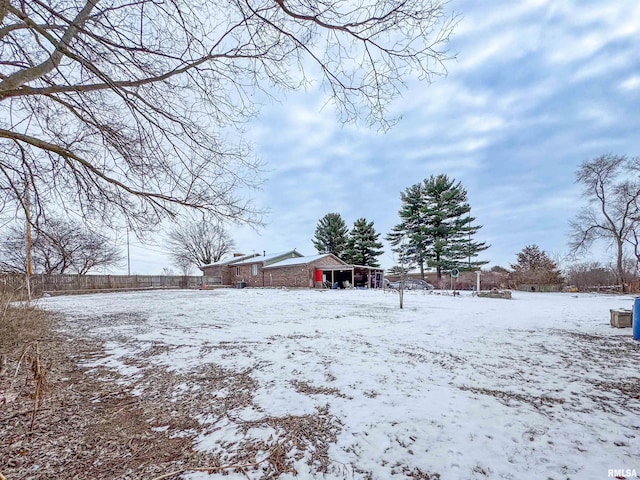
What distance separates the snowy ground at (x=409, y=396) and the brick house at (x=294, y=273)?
2010cm

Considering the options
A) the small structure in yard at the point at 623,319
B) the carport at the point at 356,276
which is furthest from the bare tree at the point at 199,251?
the small structure in yard at the point at 623,319

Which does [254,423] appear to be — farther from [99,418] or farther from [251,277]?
[251,277]

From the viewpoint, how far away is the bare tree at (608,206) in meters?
19.4

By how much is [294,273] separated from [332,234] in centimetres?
1225

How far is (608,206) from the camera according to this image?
20.7 metres

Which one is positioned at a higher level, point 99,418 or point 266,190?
point 266,190

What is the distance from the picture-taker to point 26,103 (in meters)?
3.49

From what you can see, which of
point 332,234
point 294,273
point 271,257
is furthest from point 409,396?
point 332,234

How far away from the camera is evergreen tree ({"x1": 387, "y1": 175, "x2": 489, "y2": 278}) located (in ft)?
95.1

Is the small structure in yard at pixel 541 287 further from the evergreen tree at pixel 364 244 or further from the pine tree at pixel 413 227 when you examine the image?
the evergreen tree at pixel 364 244

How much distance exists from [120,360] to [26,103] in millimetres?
3775

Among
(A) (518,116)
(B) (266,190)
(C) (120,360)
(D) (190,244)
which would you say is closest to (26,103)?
(B) (266,190)

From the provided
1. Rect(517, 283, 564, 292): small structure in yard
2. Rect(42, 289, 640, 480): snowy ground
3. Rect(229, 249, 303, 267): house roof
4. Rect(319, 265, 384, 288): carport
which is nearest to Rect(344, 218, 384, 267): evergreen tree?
Rect(319, 265, 384, 288): carport

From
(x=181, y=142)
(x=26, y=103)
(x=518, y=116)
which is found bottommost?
(x=181, y=142)
